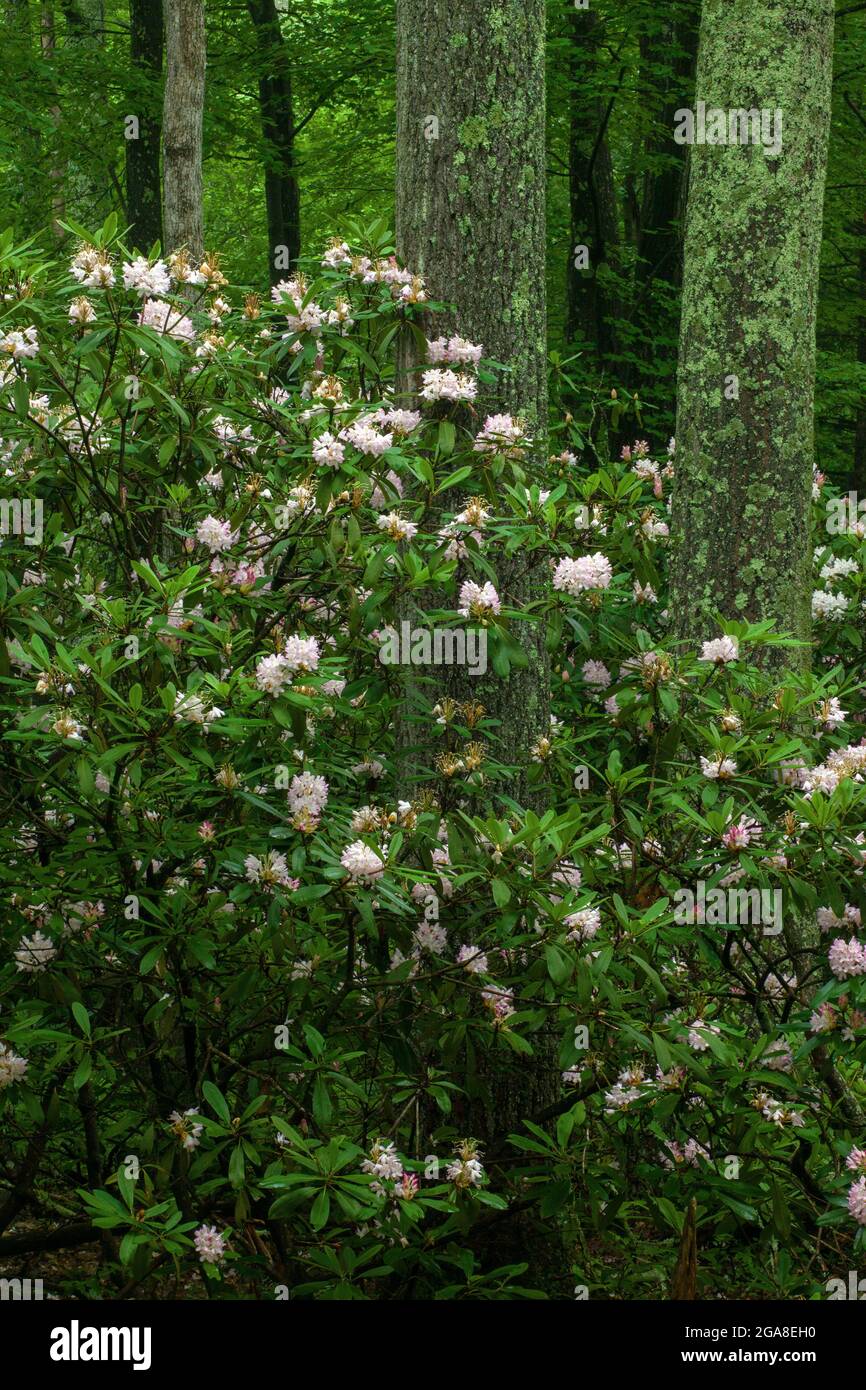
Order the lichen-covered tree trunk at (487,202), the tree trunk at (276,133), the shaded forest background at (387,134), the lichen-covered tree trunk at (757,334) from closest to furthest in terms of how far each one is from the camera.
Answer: the lichen-covered tree trunk at (487,202) → the lichen-covered tree trunk at (757,334) → the shaded forest background at (387,134) → the tree trunk at (276,133)

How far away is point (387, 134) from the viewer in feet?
43.8

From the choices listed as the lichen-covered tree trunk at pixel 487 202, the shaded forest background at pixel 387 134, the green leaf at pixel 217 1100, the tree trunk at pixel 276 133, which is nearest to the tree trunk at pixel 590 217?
the shaded forest background at pixel 387 134

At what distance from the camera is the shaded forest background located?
38.8ft

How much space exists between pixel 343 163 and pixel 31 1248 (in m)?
10.9

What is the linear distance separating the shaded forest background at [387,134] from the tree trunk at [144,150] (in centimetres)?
2

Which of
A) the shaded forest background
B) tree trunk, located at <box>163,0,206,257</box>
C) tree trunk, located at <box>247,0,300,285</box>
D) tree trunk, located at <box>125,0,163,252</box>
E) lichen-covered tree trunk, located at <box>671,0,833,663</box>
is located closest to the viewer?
lichen-covered tree trunk, located at <box>671,0,833,663</box>

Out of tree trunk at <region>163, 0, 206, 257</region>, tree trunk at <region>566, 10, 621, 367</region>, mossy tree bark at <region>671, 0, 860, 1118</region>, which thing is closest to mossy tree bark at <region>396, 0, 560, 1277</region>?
mossy tree bark at <region>671, 0, 860, 1118</region>

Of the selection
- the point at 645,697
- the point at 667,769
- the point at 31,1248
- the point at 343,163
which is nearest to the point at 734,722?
the point at 645,697

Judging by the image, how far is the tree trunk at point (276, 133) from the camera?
1370 centimetres

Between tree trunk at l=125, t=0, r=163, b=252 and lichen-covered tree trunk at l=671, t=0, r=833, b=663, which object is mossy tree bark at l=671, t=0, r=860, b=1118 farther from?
tree trunk at l=125, t=0, r=163, b=252

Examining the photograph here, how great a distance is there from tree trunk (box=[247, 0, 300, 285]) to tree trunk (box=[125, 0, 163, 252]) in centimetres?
128

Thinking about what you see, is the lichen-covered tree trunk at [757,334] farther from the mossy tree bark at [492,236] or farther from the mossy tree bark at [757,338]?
the mossy tree bark at [492,236]

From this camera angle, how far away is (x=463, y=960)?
3510mm

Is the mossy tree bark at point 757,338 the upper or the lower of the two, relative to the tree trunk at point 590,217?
lower
